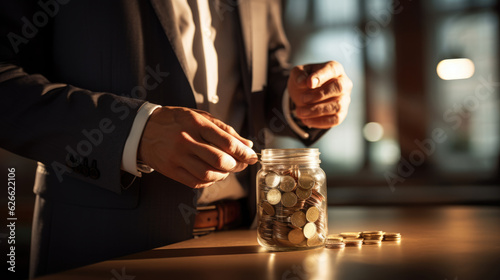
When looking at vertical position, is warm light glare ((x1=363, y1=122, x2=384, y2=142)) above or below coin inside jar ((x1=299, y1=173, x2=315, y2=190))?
above

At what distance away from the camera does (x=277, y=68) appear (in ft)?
4.63

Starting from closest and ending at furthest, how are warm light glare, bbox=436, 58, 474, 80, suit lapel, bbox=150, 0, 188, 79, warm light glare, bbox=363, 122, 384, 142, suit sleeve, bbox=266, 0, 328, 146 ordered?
suit lapel, bbox=150, 0, 188, 79, suit sleeve, bbox=266, 0, 328, 146, warm light glare, bbox=436, 58, 474, 80, warm light glare, bbox=363, 122, 384, 142

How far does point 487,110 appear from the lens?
5.38 metres

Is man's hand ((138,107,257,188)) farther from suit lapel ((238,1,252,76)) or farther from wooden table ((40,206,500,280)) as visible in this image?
suit lapel ((238,1,252,76))

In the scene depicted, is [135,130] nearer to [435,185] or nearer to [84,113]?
[84,113]

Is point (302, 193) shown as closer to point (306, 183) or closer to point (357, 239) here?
point (306, 183)

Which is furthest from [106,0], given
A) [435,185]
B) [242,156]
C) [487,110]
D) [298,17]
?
[298,17]

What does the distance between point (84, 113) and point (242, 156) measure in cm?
31

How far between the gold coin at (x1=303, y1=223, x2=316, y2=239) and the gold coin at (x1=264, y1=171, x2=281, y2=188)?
0.09m

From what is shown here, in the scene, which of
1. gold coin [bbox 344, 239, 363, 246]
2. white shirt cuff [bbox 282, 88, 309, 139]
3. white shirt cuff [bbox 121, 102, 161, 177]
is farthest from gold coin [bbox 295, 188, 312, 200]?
white shirt cuff [bbox 282, 88, 309, 139]

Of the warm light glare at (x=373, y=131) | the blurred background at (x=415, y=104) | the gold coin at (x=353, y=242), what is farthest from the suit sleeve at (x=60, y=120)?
the warm light glare at (x=373, y=131)

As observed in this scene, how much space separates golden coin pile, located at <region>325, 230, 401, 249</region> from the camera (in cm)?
80

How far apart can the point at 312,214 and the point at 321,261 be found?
113 mm

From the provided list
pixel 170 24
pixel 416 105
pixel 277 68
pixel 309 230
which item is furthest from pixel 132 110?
pixel 416 105
